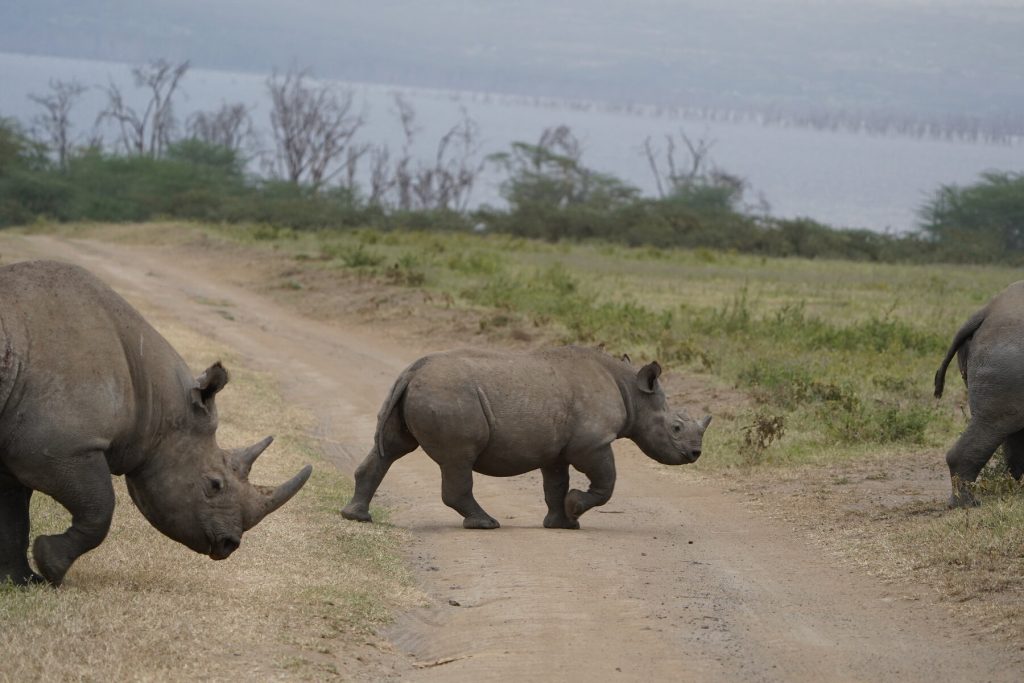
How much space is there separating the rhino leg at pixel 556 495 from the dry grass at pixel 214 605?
3.54ft

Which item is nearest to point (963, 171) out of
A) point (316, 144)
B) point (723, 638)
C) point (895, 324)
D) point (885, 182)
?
point (885, 182)

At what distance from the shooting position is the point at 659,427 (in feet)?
32.8

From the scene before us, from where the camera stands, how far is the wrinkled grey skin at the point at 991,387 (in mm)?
9320

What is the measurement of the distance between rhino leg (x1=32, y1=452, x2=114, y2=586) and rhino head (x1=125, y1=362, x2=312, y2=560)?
372mm

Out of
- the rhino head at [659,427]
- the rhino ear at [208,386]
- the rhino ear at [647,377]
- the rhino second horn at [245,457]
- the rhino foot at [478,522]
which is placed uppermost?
the rhino ear at [208,386]

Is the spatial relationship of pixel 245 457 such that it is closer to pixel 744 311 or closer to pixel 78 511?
pixel 78 511

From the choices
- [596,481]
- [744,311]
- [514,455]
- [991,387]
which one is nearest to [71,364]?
Result: [514,455]

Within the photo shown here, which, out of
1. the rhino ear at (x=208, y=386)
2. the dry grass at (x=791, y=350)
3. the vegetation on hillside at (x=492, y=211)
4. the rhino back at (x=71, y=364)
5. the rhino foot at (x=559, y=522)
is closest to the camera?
the rhino back at (x=71, y=364)

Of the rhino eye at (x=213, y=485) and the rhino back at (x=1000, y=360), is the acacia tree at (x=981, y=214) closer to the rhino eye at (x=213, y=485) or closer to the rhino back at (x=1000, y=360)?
the rhino back at (x=1000, y=360)

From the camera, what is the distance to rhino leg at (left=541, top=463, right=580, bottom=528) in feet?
31.3

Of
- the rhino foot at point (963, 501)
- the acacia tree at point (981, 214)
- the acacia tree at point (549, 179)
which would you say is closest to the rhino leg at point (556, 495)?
the rhino foot at point (963, 501)

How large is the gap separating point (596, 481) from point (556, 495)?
0.93 ft

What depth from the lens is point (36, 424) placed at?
6.33 m

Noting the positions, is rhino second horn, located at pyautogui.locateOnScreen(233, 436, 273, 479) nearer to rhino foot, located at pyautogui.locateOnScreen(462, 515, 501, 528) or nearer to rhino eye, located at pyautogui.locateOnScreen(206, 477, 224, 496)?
rhino eye, located at pyautogui.locateOnScreen(206, 477, 224, 496)
